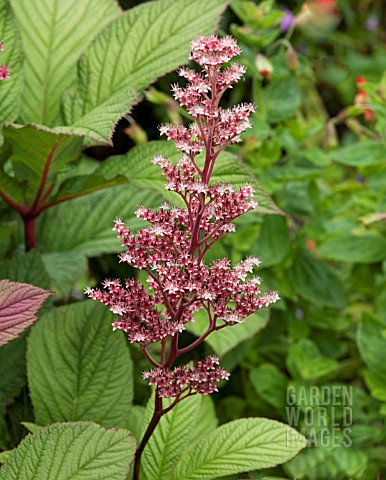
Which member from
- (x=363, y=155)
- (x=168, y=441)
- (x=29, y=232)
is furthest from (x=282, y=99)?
(x=168, y=441)

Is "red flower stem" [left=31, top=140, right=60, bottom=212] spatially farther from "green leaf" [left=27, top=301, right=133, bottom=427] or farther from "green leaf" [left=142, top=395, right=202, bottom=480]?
"green leaf" [left=142, top=395, right=202, bottom=480]

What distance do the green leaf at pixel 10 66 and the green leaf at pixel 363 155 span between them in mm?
661

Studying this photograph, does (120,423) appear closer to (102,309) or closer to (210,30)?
(102,309)

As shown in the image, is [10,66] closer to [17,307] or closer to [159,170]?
[159,170]

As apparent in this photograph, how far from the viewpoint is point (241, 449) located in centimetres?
82

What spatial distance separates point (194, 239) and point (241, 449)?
0.89 ft

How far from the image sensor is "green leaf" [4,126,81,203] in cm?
90

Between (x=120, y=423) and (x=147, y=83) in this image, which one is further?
(x=147, y=83)

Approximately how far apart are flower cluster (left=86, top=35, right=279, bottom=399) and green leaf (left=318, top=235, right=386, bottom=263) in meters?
0.77

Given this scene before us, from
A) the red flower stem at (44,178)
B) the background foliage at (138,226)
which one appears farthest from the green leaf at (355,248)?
the red flower stem at (44,178)

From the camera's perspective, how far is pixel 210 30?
3.28ft

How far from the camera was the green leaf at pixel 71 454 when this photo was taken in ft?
2.35

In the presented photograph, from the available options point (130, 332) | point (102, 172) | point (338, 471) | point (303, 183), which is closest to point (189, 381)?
point (130, 332)

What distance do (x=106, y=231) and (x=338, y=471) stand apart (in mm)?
521
